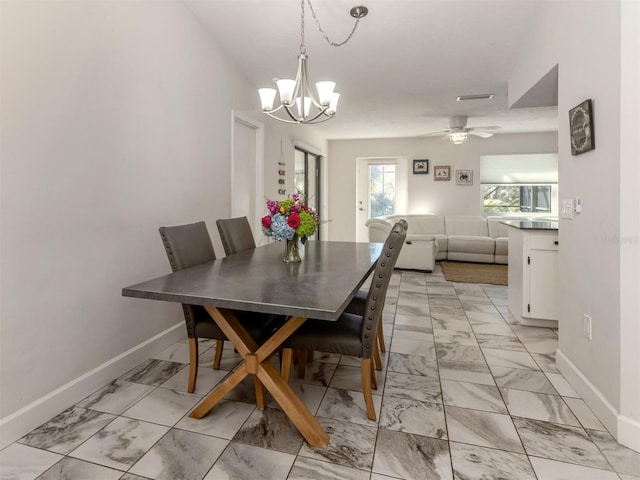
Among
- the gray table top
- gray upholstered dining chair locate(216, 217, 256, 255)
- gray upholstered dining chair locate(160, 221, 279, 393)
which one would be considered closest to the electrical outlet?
the gray table top

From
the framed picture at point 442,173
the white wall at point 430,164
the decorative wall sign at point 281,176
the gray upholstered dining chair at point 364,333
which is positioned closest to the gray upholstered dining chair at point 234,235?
the gray upholstered dining chair at point 364,333

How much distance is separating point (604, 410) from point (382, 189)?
627 centimetres

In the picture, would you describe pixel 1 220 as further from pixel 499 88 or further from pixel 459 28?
pixel 499 88

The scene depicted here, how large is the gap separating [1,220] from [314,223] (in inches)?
59.7

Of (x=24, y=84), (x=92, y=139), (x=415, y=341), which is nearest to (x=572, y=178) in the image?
(x=415, y=341)

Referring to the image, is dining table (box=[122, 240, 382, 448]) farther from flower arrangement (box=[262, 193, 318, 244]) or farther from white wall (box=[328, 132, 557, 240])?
white wall (box=[328, 132, 557, 240])

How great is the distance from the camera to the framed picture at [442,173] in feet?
23.3

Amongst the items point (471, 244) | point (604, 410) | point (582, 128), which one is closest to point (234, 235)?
point (582, 128)

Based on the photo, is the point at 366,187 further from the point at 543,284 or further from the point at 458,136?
the point at 543,284

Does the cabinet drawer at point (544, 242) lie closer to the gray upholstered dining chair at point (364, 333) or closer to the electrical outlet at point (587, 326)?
the electrical outlet at point (587, 326)

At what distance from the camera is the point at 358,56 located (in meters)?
3.33

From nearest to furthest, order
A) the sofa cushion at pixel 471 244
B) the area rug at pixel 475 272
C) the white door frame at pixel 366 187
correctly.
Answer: the area rug at pixel 475 272, the sofa cushion at pixel 471 244, the white door frame at pixel 366 187

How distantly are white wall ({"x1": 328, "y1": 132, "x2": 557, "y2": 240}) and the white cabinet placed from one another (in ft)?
13.7

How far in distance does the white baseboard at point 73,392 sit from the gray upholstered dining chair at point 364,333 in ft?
3.79
